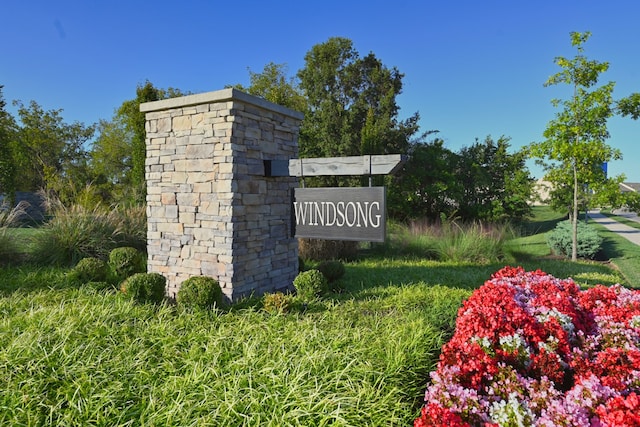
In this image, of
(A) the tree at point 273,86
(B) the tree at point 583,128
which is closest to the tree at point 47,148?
(A) the tree at point 273,86

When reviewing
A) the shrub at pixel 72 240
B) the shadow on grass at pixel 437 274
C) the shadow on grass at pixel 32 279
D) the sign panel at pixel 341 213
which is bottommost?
the shadow on grass at pixel 437 274

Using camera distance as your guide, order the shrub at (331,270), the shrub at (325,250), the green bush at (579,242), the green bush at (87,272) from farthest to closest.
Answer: the green bush at (579,242), the shrub at (325,250), the shrub at (331,270), the green bush at (87,272)

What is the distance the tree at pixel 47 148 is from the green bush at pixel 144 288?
65.2ft

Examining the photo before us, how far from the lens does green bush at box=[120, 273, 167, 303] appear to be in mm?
4188

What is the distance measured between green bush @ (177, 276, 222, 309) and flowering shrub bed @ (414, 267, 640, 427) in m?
2.45

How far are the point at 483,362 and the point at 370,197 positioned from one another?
6.66 ft

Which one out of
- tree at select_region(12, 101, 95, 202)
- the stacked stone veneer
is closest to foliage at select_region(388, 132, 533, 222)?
the stacked stone veneer

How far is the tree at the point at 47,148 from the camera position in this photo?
21938 mm

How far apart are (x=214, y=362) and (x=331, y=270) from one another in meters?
2.82

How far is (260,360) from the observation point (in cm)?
267

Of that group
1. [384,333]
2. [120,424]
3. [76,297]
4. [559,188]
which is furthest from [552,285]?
[559,188]

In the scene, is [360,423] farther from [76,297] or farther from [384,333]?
[76,297]

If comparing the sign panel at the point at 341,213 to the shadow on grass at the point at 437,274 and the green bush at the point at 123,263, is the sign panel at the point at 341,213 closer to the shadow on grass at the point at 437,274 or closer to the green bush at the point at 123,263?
the shadow on grass at the point at 437,274

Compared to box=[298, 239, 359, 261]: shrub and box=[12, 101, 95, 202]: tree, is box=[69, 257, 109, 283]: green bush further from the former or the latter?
box=[12, 101, 95, 202]: tree
